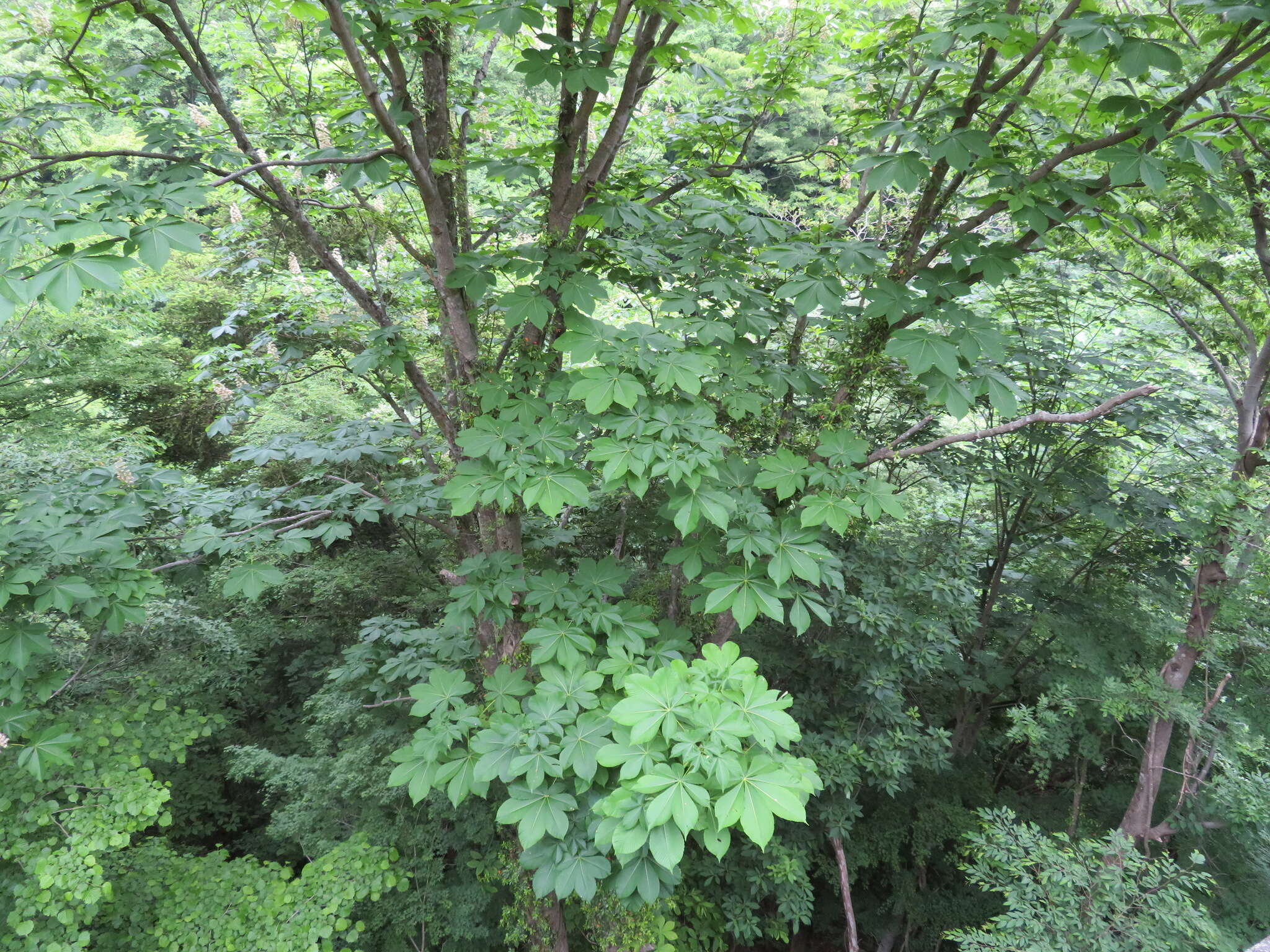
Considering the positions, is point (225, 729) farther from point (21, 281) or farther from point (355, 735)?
point (21, 281)

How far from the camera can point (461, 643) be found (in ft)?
10.9

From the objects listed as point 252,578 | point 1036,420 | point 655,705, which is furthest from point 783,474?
point 252,578

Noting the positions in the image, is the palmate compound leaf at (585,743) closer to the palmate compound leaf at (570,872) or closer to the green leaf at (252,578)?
the palmate compound leaf at (570,872)

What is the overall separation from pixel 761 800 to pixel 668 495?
2.00m

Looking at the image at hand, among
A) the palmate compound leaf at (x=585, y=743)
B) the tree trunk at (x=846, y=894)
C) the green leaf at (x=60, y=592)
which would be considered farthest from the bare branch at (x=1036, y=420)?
the green leaf at (x=60, y=592)

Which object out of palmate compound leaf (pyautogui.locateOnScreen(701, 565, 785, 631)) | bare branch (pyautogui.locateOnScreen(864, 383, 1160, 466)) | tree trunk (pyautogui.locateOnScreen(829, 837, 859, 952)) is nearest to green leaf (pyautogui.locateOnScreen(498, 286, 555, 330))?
palmate compound leaf (pyautogui.locateOnScreen(701, 565, 785, 631))

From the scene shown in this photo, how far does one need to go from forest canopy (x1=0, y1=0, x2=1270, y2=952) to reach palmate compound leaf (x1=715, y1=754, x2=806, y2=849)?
12 millimetres

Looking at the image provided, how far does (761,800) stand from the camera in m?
1.47

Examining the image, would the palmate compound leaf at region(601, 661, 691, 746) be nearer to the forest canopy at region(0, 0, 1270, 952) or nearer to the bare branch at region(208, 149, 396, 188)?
the forest canopy at region(0, 0, 1270, 952)

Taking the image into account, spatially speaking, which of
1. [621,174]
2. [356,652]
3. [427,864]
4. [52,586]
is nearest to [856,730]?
[427,864]

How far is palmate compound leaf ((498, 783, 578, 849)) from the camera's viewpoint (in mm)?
1785

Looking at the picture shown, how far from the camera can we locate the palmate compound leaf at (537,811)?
1785mm

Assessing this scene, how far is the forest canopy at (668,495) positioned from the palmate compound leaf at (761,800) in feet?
0.04

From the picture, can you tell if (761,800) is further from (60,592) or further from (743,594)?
(60,592)
